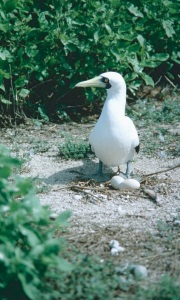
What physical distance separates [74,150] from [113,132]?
31.2 inches

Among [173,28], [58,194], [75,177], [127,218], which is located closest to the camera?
[127,218]

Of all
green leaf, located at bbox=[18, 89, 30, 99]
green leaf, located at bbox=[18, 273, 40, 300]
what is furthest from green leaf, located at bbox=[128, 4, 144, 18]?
green leaf, located at bbox=[18, 273, 40, 300]

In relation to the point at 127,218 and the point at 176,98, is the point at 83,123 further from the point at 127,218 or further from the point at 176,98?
the point at 127,218

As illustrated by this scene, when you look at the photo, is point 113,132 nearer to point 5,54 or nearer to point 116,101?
point 116,101

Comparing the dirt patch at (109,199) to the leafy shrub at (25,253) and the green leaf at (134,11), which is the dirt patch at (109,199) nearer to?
the leafy shrub at (25,253)

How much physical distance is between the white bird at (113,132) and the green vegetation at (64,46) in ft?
3.96

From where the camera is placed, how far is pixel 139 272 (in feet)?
11.6

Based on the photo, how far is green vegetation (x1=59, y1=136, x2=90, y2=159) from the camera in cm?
573

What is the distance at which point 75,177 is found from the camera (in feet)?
17.4

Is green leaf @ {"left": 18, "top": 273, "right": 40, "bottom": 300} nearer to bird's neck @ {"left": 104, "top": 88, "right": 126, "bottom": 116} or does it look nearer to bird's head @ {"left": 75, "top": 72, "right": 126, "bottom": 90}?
bird's neck @ {"left": 104, "top": 88, "right": 126, "bottom": 116}

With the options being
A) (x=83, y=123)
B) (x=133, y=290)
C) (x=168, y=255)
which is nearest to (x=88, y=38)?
(x=83, y=123)

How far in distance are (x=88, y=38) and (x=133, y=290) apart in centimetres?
363

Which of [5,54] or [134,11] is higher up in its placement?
[134,11]

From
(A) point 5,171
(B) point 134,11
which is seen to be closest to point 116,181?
(A) point 5,171
